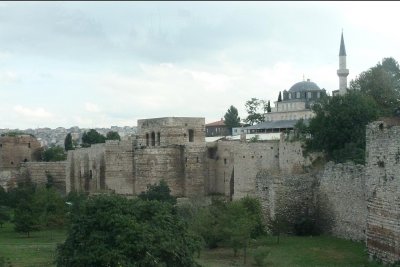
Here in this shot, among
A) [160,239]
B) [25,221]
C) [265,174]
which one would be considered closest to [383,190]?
[160,239]

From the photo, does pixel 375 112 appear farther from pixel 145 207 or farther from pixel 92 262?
pixel 92 262

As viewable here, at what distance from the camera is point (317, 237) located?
91.8 ft

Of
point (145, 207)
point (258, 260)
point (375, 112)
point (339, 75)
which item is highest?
point (339, 75)

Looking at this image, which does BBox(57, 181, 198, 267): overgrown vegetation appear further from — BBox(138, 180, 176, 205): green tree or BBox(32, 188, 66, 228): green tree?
BBox(138, 180, 176, 205): green tree

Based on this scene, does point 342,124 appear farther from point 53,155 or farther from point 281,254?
point 53,155

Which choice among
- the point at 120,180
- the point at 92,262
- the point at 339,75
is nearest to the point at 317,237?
the point at 92,262

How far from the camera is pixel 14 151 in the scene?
7219 centimetres

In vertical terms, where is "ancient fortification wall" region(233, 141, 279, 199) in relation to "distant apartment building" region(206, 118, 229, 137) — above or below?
below

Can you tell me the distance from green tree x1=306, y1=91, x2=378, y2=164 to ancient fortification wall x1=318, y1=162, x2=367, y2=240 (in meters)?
6.79

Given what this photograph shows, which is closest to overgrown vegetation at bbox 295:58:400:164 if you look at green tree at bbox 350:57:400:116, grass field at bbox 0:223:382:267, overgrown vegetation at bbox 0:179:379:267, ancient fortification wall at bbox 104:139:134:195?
green tree at bbox 350:57:400:116

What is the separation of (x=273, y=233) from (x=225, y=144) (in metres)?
19.3

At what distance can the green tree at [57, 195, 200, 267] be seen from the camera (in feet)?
60.2

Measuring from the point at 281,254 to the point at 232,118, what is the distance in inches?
2612

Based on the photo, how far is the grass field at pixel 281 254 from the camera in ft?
74.9
